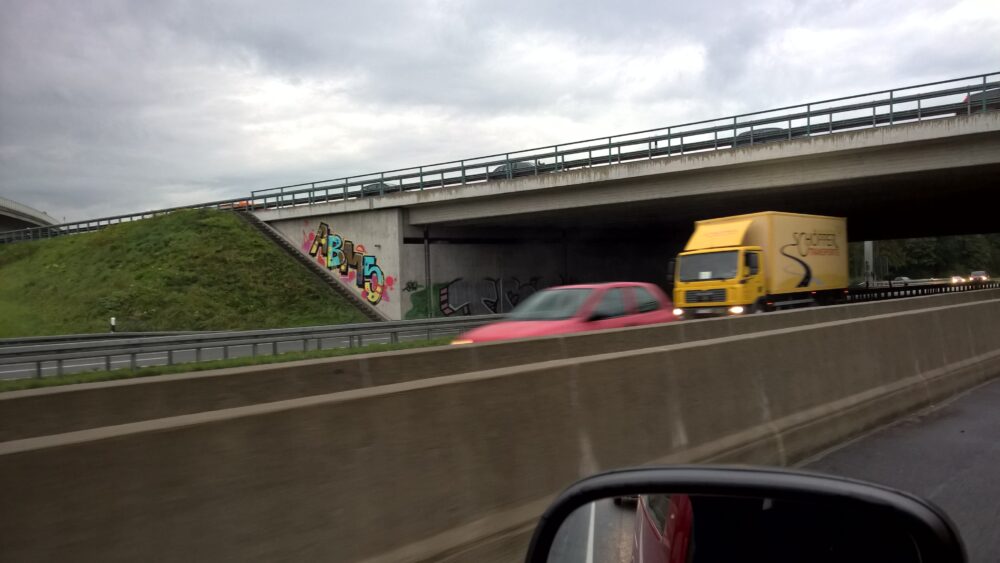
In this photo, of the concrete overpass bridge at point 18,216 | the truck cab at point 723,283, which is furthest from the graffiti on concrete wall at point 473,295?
the concrete overpass bridge at point 18,216

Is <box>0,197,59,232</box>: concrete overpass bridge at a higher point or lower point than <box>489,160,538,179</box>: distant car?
higher

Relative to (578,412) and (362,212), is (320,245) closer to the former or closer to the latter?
(362,212)

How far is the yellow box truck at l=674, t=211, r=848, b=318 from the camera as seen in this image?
75.0ft

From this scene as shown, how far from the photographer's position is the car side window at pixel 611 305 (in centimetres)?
1345

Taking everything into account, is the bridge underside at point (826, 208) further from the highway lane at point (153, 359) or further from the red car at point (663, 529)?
the red car at point (663, 529)

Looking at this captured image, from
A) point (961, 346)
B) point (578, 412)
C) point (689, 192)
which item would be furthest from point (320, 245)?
point (578, 412)

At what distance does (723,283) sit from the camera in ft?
75.4

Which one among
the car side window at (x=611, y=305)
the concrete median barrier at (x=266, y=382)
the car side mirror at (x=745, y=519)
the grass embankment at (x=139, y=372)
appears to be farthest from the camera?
the grass embankment at (x=139, y=372)

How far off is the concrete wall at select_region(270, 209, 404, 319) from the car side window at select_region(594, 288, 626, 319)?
2413 cm

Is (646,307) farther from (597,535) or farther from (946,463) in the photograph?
(597,535)

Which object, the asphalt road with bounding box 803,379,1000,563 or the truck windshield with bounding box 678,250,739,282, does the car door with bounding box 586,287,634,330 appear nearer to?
the asphalt road with bounding box 803,379,1000,563

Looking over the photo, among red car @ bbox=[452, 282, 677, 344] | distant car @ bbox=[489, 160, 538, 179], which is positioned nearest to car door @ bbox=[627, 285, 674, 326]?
red car @ bbox=[452, 282, 677, 344]

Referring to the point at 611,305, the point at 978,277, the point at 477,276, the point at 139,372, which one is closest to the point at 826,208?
the point at 477,276

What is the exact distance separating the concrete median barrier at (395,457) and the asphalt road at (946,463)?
2.15ft
